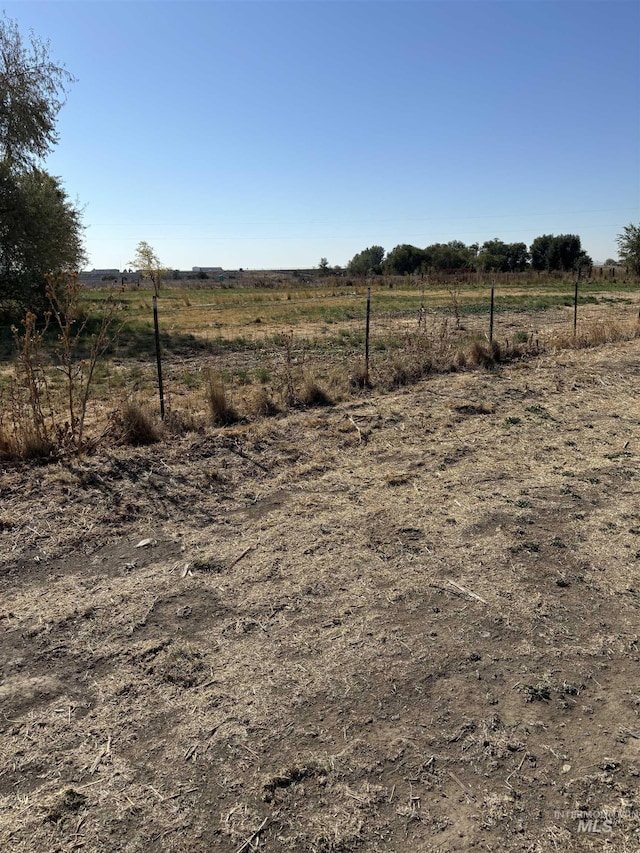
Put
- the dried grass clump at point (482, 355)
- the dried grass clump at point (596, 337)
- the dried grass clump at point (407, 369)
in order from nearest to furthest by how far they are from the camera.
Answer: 1. the dried grass clump at point (407, 369)
2. the dried grass clump at point (482, 355)
3. the dried grass clump at point (596, 337)

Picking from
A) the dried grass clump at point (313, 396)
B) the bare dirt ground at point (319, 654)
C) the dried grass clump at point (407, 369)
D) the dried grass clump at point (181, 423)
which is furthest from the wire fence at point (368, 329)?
the bare dirt ground at point (319, 654)

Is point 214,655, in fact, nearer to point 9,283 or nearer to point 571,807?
point 571,807

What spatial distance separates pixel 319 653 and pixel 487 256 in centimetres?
8504

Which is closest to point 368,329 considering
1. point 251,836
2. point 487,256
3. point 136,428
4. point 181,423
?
point 181,423

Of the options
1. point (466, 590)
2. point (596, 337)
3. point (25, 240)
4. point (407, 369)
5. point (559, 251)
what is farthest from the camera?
point (559, 251)

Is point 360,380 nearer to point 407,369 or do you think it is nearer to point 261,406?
point 407,369

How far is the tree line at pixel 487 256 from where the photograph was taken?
267 feet

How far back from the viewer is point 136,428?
6531 mm

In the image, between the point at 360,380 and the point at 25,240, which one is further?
the point at 25,240

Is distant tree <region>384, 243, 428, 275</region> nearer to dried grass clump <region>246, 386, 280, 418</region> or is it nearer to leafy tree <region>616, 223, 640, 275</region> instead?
leafy tree <region>616, 223, 640, 275</region>

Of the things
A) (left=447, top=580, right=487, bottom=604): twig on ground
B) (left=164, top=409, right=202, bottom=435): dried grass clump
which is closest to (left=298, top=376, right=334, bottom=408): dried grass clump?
(left=164, top=409, right=202, bottom=435): dried grass clump

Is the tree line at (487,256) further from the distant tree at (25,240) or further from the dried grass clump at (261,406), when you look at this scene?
the dried grass clump at (261,406)

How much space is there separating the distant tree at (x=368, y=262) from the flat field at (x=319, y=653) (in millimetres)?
87013

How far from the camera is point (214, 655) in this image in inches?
127
